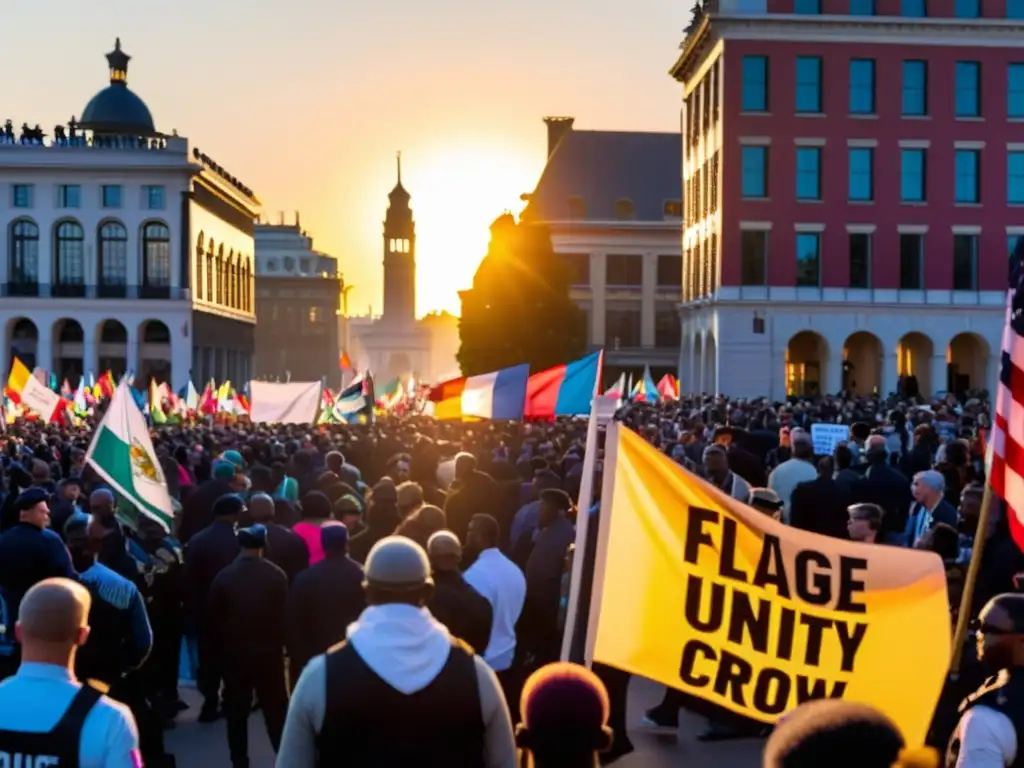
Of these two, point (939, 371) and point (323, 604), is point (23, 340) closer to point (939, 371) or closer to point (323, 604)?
point (939, 371)

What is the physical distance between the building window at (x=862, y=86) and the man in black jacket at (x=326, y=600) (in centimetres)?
4627

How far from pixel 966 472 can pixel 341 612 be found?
7.60m

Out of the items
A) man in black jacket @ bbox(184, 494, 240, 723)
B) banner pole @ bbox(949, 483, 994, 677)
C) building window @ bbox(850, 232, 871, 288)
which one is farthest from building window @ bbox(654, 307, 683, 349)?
banner pole @ bbox(949, 483, 994, 677)

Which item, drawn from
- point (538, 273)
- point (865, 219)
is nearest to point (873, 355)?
point (865, 219)

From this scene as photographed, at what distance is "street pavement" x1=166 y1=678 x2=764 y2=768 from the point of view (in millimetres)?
9875

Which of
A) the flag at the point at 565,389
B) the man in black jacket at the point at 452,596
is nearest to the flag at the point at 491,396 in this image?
the flag at the point at 565,389

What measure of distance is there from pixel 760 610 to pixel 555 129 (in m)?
87.5

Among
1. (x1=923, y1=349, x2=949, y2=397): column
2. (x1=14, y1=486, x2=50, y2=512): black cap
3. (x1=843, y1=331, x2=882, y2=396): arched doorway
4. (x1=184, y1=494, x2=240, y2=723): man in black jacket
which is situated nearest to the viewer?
(x1=14, y1=486, x2=50, y2=512): black cap

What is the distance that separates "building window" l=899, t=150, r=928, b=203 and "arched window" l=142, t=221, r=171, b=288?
4095 centimetres

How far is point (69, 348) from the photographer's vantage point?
80.6m

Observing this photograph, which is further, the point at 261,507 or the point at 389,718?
the point at 261,507

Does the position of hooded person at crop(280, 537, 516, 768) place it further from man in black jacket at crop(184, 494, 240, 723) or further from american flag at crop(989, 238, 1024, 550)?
man in black jacket at crop(184, 494, 240, 723)

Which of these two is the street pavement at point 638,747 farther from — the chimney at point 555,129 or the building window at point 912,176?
the chimney at point 555,129

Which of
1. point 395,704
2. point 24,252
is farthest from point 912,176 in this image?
point 395,704
